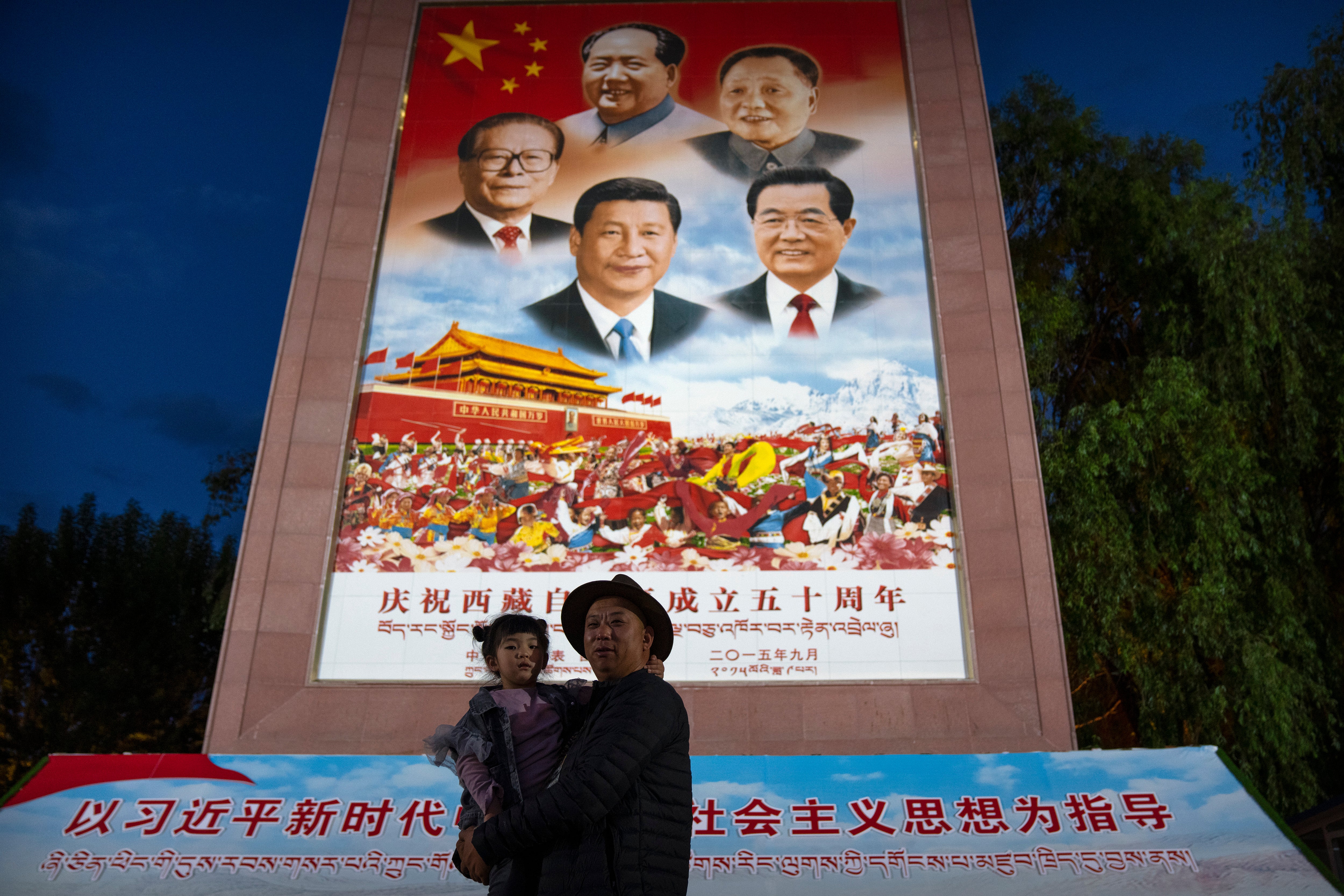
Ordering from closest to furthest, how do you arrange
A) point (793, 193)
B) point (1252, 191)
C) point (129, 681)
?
point (793, 193), point (1252, 191), point (129, 681)

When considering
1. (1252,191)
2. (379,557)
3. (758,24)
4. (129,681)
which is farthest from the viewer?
(129,681)

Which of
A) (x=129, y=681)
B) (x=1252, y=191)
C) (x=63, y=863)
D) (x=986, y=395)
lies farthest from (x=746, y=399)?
(x=129, y=681)

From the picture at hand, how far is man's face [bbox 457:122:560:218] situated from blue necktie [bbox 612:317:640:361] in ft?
5.73

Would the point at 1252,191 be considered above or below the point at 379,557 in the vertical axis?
above

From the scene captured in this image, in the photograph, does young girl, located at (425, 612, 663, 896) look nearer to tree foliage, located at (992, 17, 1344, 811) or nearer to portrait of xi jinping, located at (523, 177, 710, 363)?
portrait of xi jinping, located at (523, 177, 710, 363)

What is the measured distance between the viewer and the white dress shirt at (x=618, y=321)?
A: 9.83 meters

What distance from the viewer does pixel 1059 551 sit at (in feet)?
36.2

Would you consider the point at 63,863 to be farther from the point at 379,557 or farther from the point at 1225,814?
the point at 1225,814

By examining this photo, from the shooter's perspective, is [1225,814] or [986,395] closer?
[1225,814]

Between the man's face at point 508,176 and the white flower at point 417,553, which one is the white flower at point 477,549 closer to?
Result: the white flower at point 417,553

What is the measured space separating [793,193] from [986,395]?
2930mm

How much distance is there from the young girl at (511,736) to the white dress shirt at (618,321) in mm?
6888

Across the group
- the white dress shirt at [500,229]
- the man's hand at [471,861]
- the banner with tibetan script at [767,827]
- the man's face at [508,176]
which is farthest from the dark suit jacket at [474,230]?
the man's hand at [471,861]

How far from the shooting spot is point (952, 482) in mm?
9164
